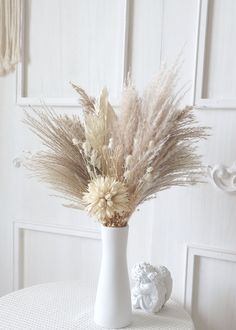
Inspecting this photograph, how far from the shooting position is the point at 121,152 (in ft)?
2.83

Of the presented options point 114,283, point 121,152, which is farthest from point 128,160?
point 114,283

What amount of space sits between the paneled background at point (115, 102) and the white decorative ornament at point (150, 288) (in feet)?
0.63

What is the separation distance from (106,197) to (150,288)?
33cm

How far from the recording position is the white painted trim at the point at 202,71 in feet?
3.66

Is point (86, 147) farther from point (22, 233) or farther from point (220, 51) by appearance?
point (22, 233)

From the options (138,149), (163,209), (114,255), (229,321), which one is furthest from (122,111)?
(229,321)

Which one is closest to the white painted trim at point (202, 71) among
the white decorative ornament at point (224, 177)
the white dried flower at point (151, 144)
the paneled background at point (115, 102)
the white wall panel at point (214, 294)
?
the paneled background at point (115, 102)

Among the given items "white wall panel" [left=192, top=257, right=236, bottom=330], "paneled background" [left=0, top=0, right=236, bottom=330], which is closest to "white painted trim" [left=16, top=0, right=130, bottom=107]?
→ "paneled background" [left=0, top=0, right=236, bottom=330]

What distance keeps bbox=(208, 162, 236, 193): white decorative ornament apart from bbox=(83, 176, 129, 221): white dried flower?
1.23 ft

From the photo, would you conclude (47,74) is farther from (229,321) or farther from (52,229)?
(229,321)

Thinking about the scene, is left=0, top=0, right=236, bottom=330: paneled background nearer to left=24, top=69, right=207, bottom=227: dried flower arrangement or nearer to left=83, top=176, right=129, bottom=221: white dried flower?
left=24, top=69, right=207, bottom=227: dried flower arrangement

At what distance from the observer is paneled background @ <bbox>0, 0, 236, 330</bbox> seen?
3.72ft

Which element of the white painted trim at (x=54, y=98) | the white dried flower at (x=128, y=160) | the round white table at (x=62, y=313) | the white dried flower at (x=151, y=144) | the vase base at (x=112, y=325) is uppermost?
the white painted trim at (x=54, y=98)

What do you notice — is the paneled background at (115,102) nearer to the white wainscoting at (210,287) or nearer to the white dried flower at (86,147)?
the white wainscoting at (210,287)
